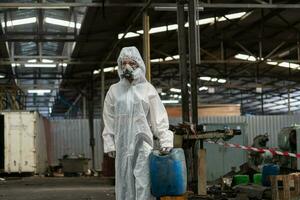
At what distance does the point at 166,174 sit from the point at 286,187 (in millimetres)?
4389

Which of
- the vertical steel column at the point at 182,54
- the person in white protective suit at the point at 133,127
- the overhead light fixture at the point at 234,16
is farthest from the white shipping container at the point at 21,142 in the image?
the person in white protective suit at the point at 133,127

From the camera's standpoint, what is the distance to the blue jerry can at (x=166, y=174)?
568 cm

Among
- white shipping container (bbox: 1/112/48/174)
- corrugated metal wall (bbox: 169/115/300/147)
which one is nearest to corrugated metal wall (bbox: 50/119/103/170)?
white shipping container (bbox: 1/112/48/174)

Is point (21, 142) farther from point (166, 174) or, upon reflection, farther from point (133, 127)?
point (166, 174)

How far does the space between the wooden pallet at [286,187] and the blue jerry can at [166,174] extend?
4094mm

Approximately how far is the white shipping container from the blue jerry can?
597 inches

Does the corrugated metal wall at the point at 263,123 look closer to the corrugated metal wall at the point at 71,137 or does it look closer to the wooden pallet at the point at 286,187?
the corrugated metal wall at the point at 71,137

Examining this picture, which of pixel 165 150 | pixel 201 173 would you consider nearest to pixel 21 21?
pixel 201 173

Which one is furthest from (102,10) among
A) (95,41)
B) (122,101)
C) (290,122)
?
(290,122)

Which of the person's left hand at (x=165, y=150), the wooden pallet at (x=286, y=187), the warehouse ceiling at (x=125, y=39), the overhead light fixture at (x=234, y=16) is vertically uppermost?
the overhead light fixture at (x=234, y=16)

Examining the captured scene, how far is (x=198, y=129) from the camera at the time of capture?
9.79m

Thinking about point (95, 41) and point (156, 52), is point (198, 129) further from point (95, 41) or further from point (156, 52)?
point (156, 52)

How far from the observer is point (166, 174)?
5707 millimetres

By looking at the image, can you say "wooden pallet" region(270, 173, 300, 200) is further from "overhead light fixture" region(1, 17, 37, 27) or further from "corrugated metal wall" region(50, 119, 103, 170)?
"corrugated metal wall" region(50, 119, 103, 170)
